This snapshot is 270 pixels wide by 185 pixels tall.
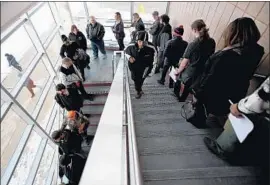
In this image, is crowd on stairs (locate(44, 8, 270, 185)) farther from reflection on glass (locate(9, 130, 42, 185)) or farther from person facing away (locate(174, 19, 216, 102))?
reflection on glass (locate(9, 130, 42, 185))

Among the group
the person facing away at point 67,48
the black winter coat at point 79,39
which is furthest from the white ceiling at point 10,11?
the black winter coat at point 79,39

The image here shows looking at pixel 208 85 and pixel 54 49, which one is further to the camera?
pixel 54 49

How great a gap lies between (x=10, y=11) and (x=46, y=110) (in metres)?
3.45

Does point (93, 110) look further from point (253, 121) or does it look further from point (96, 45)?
point (253, 121)

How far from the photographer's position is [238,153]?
1.98 metres

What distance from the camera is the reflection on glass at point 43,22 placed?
15.8 feet

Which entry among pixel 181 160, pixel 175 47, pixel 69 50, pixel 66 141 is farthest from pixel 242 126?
pixel 69 50

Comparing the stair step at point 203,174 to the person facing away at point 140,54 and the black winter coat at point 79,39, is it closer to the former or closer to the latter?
the person facing away at point 140,54

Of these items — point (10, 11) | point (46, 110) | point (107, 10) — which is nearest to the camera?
point (10, 11)

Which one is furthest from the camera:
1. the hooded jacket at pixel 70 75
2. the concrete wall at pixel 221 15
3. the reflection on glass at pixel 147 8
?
the reflection on glass at pixel 147 8

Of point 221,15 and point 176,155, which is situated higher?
point 221,15

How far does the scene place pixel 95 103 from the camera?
5.78m

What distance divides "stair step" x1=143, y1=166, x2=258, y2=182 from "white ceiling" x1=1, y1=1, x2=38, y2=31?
1.70 m

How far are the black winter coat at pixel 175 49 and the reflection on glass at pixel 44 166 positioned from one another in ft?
10.0
